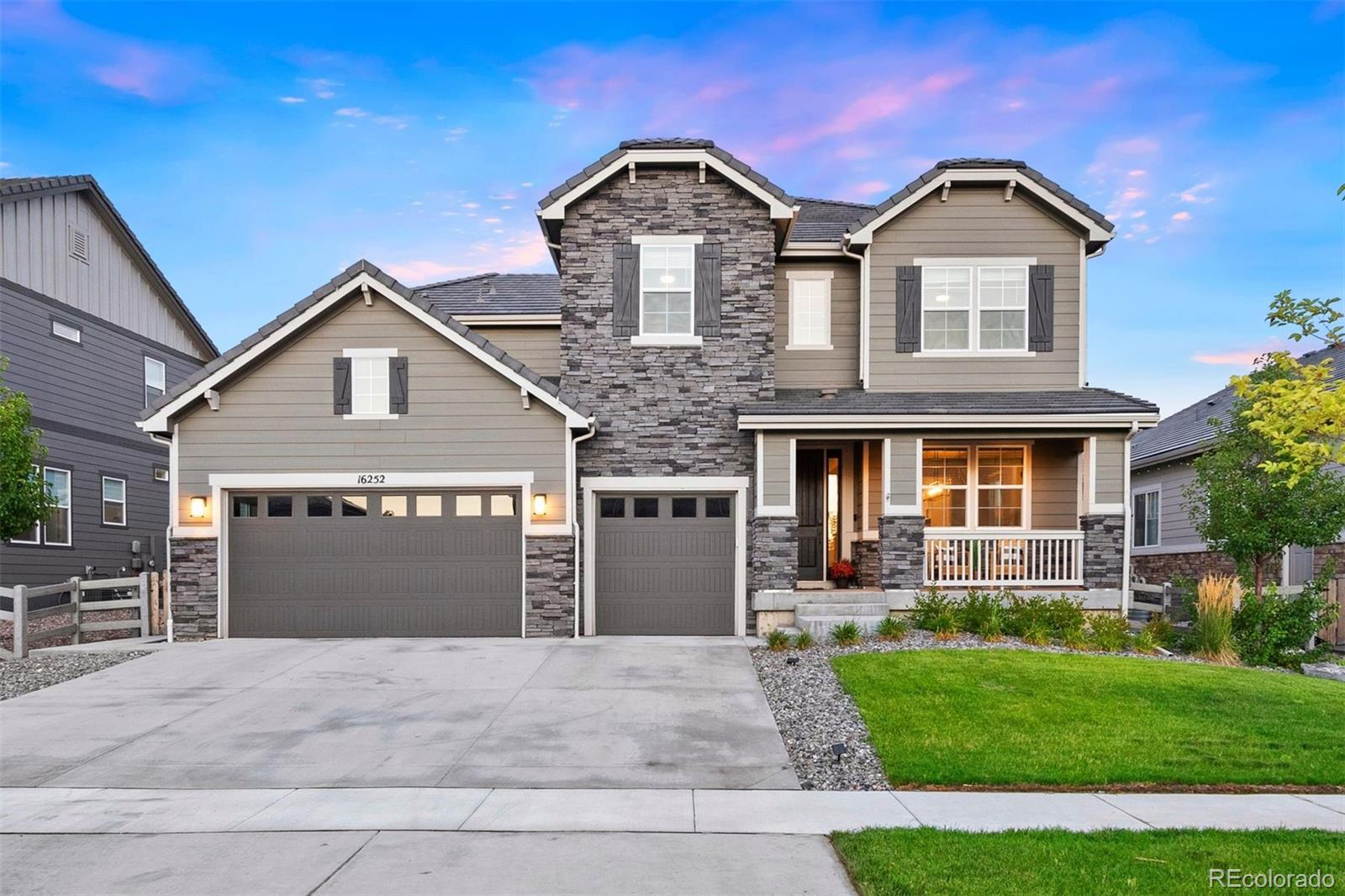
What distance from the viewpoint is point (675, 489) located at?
14.5 m

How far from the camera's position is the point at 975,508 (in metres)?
15.5

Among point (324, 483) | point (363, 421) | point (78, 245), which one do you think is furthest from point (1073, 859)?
point (78, 245)

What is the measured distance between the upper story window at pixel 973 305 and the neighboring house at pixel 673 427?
45 millimetres

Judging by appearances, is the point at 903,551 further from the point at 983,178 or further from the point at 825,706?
the point at 983,178

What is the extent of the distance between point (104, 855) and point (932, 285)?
13.9 m

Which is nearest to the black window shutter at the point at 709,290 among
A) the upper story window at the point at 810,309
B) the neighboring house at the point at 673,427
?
the neighboring house at the point at 673,427

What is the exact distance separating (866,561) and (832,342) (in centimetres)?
408

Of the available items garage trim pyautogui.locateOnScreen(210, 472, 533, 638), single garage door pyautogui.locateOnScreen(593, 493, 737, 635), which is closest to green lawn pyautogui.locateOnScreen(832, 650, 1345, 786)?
single garage door pyautogui.locateOnScreen(593, 493, 737, 635)

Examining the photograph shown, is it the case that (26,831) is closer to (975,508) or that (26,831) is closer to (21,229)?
(975,508)

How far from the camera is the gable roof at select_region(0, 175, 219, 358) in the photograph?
58.0 ft

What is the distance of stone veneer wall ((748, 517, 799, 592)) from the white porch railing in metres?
2.27

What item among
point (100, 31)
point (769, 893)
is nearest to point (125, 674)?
point (769, 893)

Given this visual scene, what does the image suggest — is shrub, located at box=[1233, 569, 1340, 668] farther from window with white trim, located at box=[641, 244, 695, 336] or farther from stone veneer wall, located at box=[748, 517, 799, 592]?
window with white trim, located at box=[641, 244, 695, 336]

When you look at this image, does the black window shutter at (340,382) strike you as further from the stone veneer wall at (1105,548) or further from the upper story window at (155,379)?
the stone veneer wall at (1105,548)
